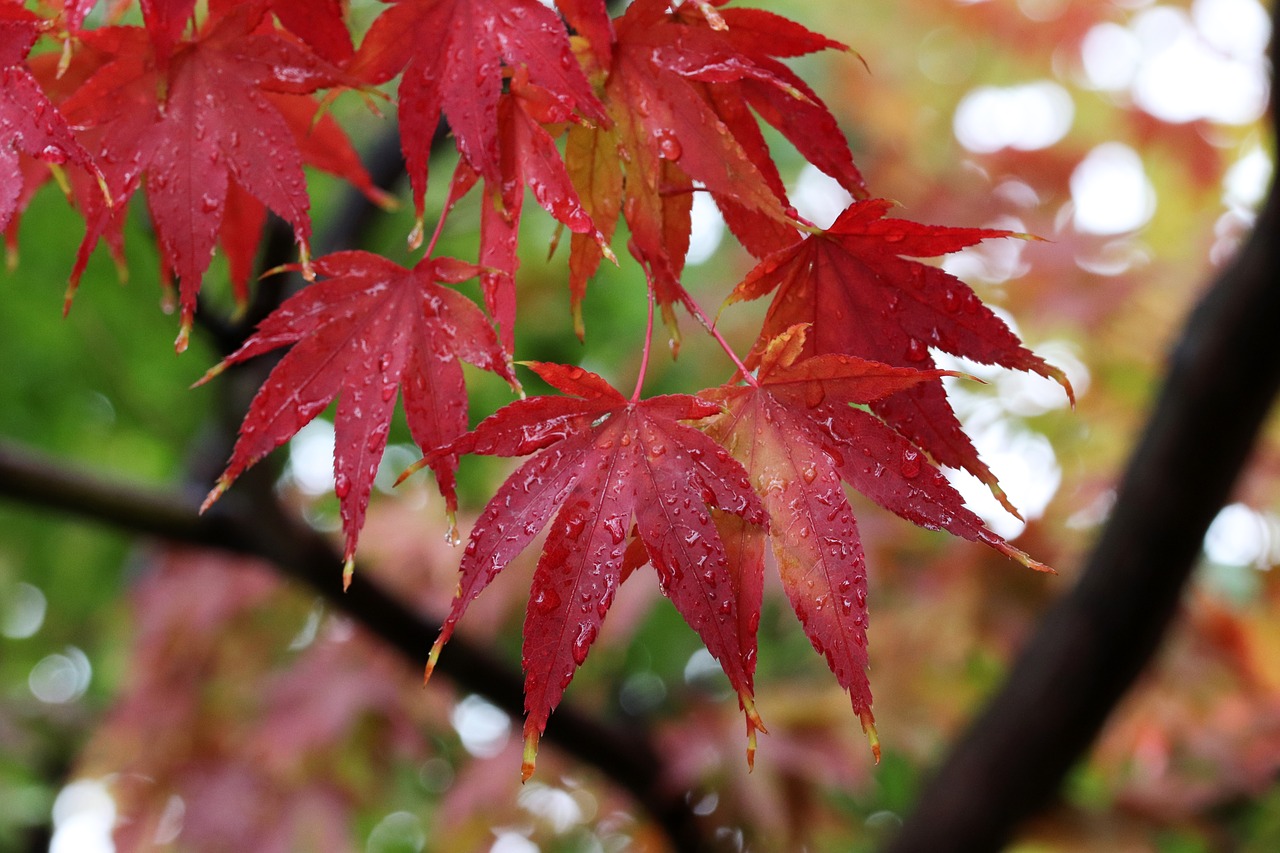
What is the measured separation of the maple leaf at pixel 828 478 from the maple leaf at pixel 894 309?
0.03 m

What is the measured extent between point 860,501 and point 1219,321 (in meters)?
0.90

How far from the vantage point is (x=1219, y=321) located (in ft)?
4.55

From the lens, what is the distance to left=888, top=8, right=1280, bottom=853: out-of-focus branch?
1370 millimetres

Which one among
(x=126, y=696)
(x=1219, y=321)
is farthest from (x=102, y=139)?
(x=126, y=696)

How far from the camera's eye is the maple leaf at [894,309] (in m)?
0.56

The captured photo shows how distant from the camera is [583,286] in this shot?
600 mm

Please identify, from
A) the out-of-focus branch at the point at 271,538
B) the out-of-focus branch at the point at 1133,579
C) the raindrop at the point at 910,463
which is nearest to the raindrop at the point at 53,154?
the raindrop at the point at 910,463

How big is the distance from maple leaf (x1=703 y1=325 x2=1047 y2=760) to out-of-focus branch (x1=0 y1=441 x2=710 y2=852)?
1.13 meters

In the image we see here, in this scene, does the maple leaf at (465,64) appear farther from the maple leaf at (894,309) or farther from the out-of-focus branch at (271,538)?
the out-of-focus branch at (271,538)

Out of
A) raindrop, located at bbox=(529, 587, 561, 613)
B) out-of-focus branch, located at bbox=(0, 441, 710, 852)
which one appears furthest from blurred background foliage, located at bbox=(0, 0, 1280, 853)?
raindrop, located at bbox=(529, 587, 561, 613)

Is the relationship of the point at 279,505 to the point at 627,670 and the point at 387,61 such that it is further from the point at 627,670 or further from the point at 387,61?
the point at 627,670

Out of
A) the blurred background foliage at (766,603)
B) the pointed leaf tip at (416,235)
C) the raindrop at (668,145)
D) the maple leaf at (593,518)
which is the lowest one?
the blurred background foliage at (766,603)

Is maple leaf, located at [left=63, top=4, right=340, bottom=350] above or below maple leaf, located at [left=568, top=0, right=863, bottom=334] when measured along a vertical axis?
below

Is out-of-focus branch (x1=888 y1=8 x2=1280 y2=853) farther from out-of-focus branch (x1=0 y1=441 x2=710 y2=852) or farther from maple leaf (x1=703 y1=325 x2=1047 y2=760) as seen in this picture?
maple leaf (x1=703 y1=325 x2=1047 y2=760)
